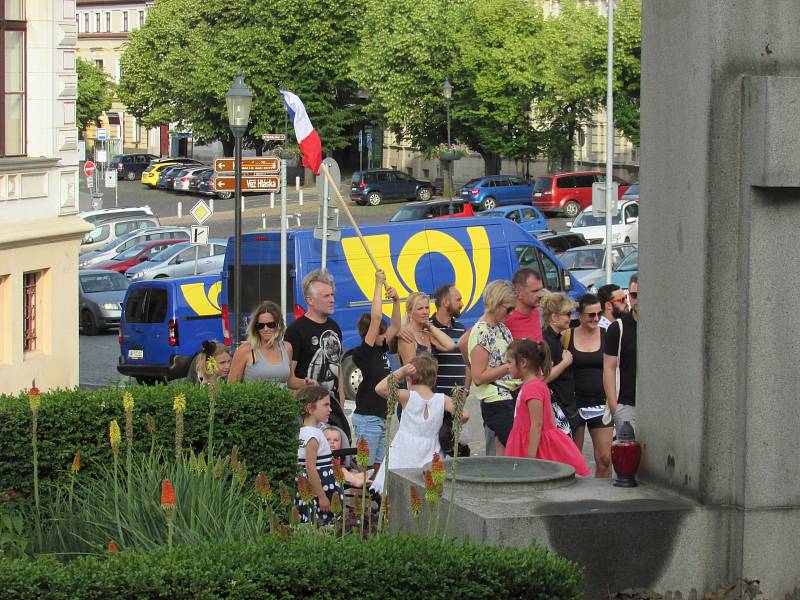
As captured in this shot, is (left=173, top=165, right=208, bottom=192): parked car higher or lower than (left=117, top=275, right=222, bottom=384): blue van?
higher

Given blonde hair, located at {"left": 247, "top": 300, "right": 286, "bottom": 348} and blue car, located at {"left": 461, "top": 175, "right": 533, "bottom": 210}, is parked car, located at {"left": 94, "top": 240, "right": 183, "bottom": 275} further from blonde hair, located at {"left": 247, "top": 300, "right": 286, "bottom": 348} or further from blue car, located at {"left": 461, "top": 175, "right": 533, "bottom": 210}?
blonde hair, located at {"left": 247, "top": 300, "right": 286, "bottom": 348}

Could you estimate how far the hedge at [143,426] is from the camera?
29.0 ft

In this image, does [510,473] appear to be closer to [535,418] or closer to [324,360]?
[535,418]

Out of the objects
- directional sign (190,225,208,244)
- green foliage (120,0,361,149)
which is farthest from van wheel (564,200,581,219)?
directional sign (190,225,208,244)

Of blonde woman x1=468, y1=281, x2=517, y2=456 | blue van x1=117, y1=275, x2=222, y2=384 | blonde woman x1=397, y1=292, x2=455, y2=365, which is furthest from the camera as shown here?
blue van x1=117, y1=275, x2=222, y2=384

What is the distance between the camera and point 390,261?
22.5 meters

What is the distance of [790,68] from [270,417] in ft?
12.1

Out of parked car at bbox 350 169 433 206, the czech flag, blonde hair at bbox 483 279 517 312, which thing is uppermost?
parked car at bbox 350 169 433 206

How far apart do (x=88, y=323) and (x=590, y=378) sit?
79.3 ft

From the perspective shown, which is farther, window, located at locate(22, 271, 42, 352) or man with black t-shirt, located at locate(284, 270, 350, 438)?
window, located at locate(22, 271, 42, 352)

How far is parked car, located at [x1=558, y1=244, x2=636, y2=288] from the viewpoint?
109ft

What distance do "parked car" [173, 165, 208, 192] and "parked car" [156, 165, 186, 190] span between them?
16.4 inches

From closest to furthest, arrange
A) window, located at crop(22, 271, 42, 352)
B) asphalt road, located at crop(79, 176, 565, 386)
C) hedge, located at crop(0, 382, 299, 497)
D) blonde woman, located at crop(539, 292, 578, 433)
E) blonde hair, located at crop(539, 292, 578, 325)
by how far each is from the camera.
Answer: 1. hedge, located at crop(0, 382, 299, 497)
2. blonde woman, located at crop(539, 292, 578, 433)
3. blonde hair, located at crop(539, 292, 578, 325)
4. window, located at crop(22, 271, 42, 352)
5. asphalt road, located at crop(79, 176, 565, 386)

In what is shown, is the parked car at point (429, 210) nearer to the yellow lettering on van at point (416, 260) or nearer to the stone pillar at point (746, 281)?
the yellow lettering on van at point (416, 260)
